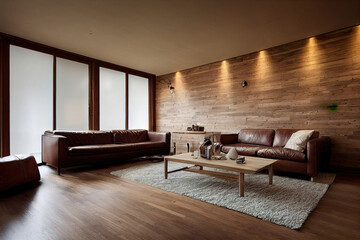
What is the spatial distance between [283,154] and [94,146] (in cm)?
349

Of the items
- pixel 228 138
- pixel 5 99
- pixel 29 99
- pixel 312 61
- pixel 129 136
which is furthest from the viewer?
pixel 129 136

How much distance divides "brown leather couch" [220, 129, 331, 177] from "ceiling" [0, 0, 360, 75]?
197cm

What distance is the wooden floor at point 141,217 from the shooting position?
1.54 metres

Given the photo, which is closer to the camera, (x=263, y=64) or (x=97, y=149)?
(x=97, y=149)

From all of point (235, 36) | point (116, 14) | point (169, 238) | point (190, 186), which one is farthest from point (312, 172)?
point (116, 14)

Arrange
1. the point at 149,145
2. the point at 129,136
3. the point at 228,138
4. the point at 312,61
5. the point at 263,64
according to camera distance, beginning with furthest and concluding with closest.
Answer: the point at 129,136 < the point at 149,145 < the point at 263,64 < the point at 228,138 < the point at 312,61

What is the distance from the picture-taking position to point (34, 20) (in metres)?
3.34

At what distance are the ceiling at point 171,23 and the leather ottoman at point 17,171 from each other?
7.33 ft

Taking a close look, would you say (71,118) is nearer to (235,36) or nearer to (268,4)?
(235,36)

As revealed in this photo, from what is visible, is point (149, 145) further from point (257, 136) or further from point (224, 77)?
point (224, 77)

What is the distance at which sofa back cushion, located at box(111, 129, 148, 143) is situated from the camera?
5.01 metres

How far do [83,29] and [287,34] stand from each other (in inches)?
153

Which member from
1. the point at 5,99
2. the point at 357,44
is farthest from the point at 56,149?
the point at 357,44

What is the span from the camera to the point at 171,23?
3477 millimetres
